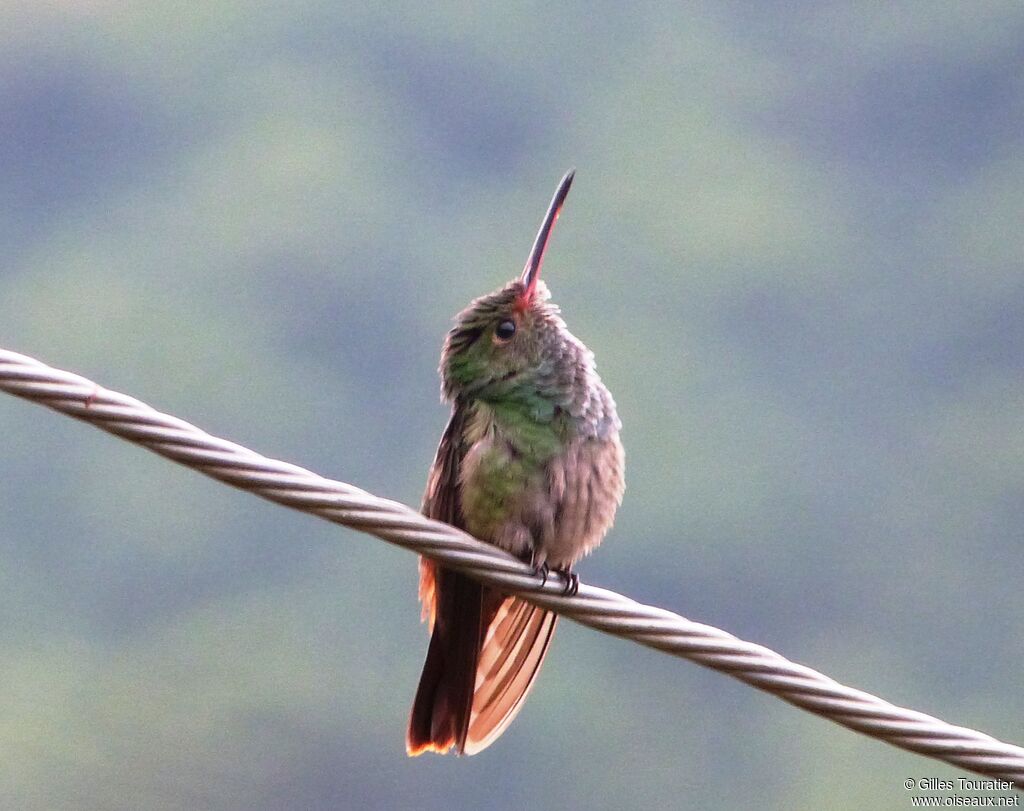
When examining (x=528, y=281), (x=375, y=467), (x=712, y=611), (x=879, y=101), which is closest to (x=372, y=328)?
(x=375, y=467)

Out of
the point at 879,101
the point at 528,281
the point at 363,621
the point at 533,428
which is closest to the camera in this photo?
the point at 533,428

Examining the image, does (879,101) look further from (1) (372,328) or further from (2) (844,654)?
(2) (844,654)

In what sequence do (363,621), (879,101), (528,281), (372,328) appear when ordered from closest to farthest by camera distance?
(528,281) → (363,621) → (372,328) → (879,101)

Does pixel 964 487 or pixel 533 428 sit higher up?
pixel 964 487

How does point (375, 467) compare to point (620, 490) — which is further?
point (375, 467)

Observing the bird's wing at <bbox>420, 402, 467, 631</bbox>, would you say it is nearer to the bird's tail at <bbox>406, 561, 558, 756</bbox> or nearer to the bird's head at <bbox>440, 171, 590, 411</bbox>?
the bird's tail at <bbox>406, 561, 558, 756</bbox>

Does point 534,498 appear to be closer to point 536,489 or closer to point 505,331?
point 536,489

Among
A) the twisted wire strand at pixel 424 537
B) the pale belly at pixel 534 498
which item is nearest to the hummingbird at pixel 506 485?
the pale belly at pixel 534 498

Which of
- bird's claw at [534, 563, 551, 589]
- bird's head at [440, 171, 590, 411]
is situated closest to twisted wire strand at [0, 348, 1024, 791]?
bird's claw at [534, 563, 551, 589]

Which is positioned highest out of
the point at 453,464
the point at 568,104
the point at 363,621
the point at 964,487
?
the point at 568,104
